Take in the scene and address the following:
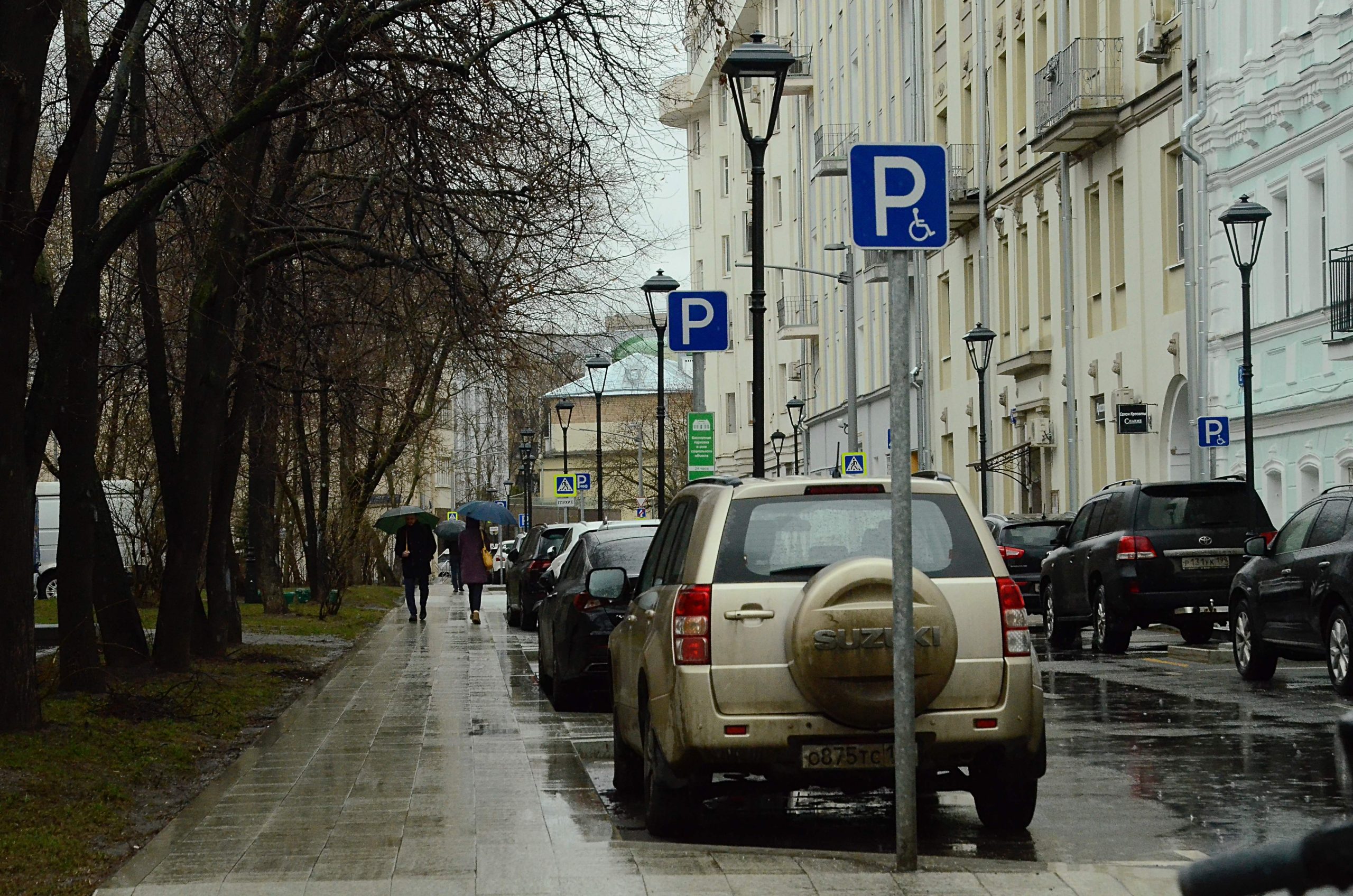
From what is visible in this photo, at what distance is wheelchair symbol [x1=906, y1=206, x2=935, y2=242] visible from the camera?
831 centimetres

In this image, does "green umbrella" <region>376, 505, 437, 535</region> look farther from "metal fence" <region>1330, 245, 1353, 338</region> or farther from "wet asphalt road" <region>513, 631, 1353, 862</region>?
"wet asphalt road" <region>513, 631, 1353, 862</region>

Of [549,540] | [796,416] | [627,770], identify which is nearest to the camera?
[627,770]

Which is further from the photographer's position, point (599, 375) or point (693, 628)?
point (599, 375)

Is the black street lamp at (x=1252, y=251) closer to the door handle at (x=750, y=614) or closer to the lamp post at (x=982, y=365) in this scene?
the lamp post at (x=982, y=365)

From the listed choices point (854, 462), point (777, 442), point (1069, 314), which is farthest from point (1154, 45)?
point (777, 442)

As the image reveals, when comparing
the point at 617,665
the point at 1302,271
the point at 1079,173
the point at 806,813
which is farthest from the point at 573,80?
the point at 1079,173

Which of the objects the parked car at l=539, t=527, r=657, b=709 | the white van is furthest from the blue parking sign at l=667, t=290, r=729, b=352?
the white van

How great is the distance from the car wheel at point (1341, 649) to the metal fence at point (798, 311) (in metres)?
51.6

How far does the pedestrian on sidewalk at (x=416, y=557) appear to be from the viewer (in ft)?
115

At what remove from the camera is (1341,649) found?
50.5ft

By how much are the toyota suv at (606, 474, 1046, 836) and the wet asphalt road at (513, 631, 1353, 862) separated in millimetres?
361

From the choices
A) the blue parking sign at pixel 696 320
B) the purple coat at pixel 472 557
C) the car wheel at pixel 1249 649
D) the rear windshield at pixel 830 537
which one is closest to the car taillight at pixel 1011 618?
the rear windshield at pixel 830 537

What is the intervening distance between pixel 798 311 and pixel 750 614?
61.2 metres

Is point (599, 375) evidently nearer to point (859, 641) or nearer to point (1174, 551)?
point (1174, 551)
